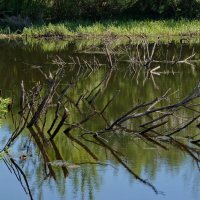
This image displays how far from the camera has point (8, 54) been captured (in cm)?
2238

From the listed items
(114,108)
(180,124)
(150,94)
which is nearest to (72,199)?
(180,124)

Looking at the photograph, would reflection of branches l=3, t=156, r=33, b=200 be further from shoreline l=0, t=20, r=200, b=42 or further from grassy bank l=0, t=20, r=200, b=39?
grassy bank l=0, t=20, r=200, b=39

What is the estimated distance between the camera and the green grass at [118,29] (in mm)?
27844

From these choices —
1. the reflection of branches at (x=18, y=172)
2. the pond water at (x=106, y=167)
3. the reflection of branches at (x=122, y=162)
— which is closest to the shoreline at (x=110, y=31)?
the pond water at (x=106, y=167)

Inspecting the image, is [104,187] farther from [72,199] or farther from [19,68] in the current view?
[19,68]

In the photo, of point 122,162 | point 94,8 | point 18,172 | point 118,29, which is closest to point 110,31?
point 118,29

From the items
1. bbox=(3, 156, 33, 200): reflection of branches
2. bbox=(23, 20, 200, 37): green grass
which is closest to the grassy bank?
bbox=(23, 20, 200, 37): green grass

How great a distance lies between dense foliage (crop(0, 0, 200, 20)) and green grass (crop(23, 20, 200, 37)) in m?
3.24

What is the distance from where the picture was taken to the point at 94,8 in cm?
3366

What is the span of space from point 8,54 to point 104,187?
15072 mm

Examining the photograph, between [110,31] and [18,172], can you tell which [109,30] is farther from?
[18,172]

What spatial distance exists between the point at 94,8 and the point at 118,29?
6.15 meters

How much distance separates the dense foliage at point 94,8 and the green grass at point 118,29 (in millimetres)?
3244

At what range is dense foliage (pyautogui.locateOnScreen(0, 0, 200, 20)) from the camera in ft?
108
